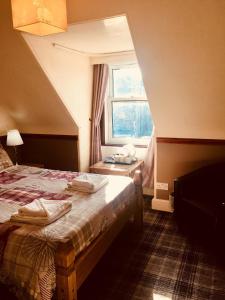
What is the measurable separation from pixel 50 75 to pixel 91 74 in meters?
0.95

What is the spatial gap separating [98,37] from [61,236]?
2236 mm

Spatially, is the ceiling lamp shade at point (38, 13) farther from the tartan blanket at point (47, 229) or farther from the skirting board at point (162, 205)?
the skirting board at point (162, 205)

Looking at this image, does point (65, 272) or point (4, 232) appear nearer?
point (65, 272)

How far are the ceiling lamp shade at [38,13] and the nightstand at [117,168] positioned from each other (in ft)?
6.72

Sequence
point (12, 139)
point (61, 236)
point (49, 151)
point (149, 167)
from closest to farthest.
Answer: point (61, 236) < point (12, 139) < point (149, 167) < point (49, 151)

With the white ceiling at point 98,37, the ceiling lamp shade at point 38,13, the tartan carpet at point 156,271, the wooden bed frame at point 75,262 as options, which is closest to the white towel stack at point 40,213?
the wooden bed frame at point 75,262

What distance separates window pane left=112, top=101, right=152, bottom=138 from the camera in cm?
395

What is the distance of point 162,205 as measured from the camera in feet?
11.4

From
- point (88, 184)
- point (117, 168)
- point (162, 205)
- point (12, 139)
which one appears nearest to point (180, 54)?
point (88, 184)

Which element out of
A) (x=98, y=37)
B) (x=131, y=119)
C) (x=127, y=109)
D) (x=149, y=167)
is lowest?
(x=149, y=167)

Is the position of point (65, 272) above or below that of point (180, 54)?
below

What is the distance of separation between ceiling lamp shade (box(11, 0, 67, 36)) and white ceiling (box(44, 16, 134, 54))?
0.69 m

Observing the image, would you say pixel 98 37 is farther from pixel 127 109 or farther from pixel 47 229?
pixel 47 229

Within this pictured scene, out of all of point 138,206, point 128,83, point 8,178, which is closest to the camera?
point 138,206
